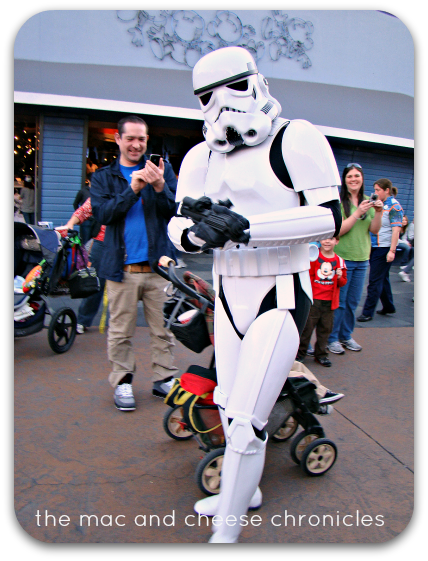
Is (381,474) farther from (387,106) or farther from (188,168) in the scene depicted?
(387,106)

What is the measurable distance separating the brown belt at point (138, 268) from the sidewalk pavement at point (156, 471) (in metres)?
1.00

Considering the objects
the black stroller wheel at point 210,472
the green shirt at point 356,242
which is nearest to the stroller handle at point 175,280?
the black stroller wheel at point 210,472

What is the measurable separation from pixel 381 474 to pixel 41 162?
8809 mm

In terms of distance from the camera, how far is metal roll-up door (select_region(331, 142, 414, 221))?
11.7 metres

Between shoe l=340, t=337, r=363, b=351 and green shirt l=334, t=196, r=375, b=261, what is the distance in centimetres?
92

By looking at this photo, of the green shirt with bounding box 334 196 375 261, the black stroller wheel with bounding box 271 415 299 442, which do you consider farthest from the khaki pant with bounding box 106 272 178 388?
the green shirt with bounding box 334 196 375 261

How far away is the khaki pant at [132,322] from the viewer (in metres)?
3.33

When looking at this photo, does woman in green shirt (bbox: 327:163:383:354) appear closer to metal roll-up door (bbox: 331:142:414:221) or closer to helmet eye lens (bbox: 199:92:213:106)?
helmet eye lens (bbox: 199:92:213:106)

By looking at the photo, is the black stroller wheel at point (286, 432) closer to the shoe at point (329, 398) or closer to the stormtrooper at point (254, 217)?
the shoe at point (329, 398)

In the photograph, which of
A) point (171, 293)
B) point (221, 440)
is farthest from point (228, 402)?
point (171, 293)

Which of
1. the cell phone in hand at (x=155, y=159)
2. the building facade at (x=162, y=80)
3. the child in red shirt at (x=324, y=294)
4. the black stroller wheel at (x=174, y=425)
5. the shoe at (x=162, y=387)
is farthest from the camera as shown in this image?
the building facade at (x=162, y=80)

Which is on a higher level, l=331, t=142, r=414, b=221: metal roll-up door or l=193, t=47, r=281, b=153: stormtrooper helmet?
l=331, t=142, r=414, b=221: metal roll-up door

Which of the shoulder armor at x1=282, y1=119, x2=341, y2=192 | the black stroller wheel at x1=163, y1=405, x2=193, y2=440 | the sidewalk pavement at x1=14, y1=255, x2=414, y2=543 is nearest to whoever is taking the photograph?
the shoulder armor at x1=282, y1=119, x2=341, y2=192

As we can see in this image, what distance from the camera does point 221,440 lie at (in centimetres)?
245
